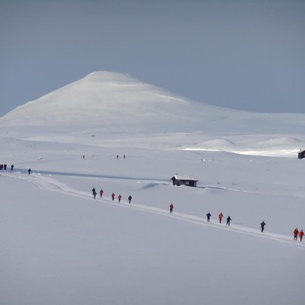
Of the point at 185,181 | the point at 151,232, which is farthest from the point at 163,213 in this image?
the point at 185,181

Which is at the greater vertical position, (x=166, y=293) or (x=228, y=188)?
(x=228, y=188)

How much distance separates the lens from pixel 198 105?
175375 millimetres

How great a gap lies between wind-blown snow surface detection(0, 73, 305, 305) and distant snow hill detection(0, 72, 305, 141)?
75549 millimetres

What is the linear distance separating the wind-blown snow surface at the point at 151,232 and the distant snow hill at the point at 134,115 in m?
75.5

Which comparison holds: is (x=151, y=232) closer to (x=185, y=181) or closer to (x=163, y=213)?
(x=163, y=213)

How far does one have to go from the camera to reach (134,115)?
15738 centimetres

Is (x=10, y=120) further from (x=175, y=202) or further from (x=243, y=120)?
(x=175, y=202)

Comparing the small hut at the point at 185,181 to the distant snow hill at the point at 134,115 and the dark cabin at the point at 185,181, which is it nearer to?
the dark cabin at the point at 185,181

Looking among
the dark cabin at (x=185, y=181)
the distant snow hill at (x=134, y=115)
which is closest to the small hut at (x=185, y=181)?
the dark cabin at (x=185, y=181)

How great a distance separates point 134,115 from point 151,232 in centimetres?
13545

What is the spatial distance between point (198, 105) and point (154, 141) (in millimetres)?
70447

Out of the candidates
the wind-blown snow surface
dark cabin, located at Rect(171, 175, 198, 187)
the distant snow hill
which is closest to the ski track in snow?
the wind-blown snow surface

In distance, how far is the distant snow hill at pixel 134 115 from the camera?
137 metres

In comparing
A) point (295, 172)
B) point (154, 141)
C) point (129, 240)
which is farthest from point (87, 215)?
point (154, 141)
